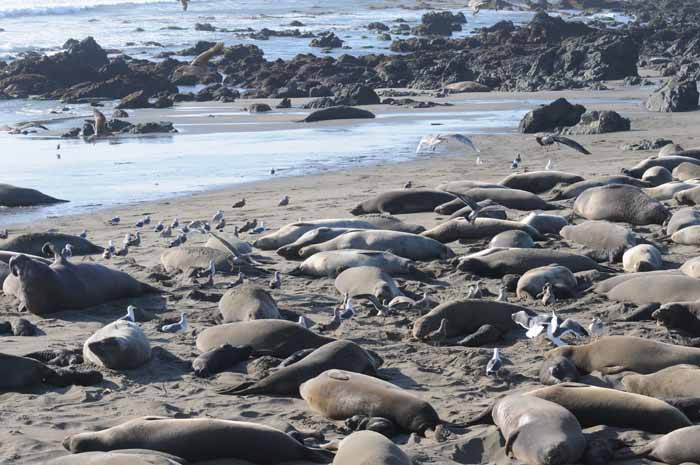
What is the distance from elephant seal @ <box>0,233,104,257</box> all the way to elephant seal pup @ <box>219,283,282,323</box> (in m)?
2.41

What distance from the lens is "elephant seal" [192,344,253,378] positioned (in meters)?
5.27

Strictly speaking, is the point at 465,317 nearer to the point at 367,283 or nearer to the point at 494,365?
the point at 494,365

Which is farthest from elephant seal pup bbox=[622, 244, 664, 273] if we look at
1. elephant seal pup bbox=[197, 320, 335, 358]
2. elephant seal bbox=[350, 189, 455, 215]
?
elephant seal bbox=[350, 189, 455, 215]

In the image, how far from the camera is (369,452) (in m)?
3.62

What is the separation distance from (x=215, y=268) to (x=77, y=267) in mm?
1100

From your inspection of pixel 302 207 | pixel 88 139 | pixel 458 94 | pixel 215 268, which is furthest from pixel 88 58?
pixel 215 268

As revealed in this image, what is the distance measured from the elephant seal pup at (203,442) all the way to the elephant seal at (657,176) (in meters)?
7.80

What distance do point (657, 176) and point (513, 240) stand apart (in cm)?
363

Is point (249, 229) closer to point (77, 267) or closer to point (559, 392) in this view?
point (77, 267)

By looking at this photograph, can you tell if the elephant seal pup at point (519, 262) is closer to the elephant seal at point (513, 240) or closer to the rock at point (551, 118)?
the elephant seal at point (513, 240)

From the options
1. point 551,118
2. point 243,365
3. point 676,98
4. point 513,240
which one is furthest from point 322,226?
point 676,98

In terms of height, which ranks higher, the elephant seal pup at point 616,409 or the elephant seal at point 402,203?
the elephant seal pup at point 616,409

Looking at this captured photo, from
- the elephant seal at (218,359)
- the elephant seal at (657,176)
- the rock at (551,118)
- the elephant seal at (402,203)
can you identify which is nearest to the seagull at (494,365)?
the elephant seal at (218,359)

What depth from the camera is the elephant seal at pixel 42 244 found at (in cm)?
834
